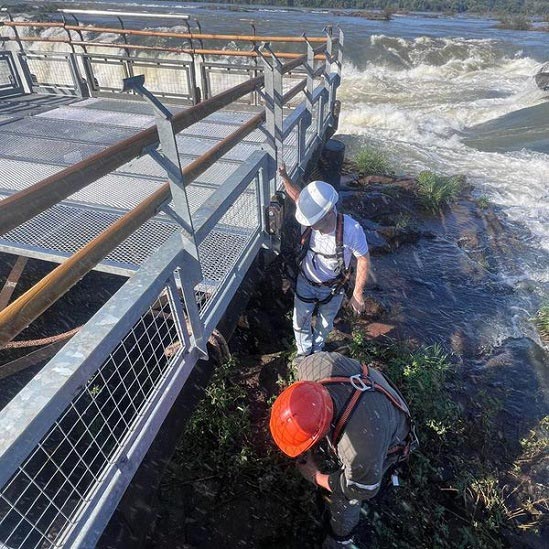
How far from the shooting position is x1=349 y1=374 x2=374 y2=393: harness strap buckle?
7.47 ft

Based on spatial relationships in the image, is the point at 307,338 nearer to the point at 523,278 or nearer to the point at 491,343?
the point at 491,343

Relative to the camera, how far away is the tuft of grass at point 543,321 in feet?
16.9

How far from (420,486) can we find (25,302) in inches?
120

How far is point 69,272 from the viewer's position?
1339mm

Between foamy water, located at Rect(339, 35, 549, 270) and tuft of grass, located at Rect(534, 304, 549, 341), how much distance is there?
1.35 meters

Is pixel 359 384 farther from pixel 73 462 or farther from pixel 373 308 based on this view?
pixel 373 308

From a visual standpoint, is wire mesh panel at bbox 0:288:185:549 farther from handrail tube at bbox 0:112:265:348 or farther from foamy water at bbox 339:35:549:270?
foamy water at bbox 339:35:549:270

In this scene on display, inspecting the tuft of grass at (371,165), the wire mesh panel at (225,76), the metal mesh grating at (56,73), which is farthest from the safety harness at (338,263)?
the tuft of grass at (371,165)

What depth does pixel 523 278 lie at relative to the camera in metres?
6.37

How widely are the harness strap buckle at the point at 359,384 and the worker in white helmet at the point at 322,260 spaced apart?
989 millimetres

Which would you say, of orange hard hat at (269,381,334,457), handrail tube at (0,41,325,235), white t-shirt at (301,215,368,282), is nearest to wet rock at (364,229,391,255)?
white t-shirt at (301,215,368,282)

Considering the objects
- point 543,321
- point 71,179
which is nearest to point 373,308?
point 543,321

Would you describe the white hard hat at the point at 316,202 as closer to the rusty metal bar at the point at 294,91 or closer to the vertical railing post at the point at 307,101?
the rusty metal bar at the point at 294,91

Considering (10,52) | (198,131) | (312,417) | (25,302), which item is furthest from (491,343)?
(10,52)
